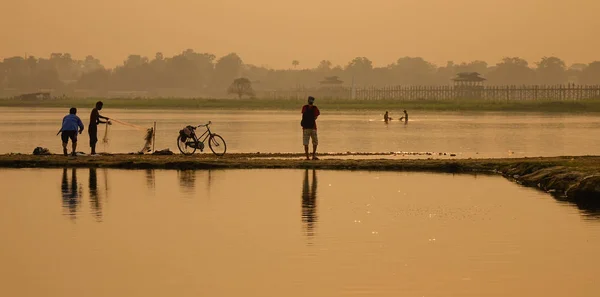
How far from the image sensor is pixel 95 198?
24875mm

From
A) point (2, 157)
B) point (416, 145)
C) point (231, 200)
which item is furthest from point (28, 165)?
point (416, 145)

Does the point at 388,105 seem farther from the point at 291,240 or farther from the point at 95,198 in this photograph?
the point at 291,240

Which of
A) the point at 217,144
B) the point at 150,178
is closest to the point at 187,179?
the point at 150,178

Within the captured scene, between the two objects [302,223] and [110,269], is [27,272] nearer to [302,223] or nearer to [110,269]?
[110,269]

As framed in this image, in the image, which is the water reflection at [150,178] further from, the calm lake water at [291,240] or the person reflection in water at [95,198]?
the person reflection in water at [95,198]

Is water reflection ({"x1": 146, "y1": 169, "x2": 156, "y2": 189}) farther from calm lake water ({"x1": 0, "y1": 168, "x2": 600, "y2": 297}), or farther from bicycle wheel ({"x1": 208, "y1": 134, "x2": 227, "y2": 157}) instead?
bicycle wheel ({"x1": 208, "y1": 134, "x2": 227, "y2": 157})

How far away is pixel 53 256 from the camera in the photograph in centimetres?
1664

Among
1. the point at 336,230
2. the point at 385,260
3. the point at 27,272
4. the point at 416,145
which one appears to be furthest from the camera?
the point at 416,145

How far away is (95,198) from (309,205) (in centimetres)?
466

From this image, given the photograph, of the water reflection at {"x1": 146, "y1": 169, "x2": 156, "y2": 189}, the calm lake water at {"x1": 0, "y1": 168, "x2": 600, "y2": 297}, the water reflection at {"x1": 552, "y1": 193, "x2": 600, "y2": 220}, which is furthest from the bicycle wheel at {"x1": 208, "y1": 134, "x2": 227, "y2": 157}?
the water reflection at {"x1": 552, "y1": 193, "x2": 600, "y2": 220}

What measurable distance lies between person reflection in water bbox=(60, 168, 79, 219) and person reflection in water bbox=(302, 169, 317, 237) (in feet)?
14.1

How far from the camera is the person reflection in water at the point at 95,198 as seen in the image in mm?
22062

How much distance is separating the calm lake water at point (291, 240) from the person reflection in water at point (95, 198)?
0.13ft

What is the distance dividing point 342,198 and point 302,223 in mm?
4621
